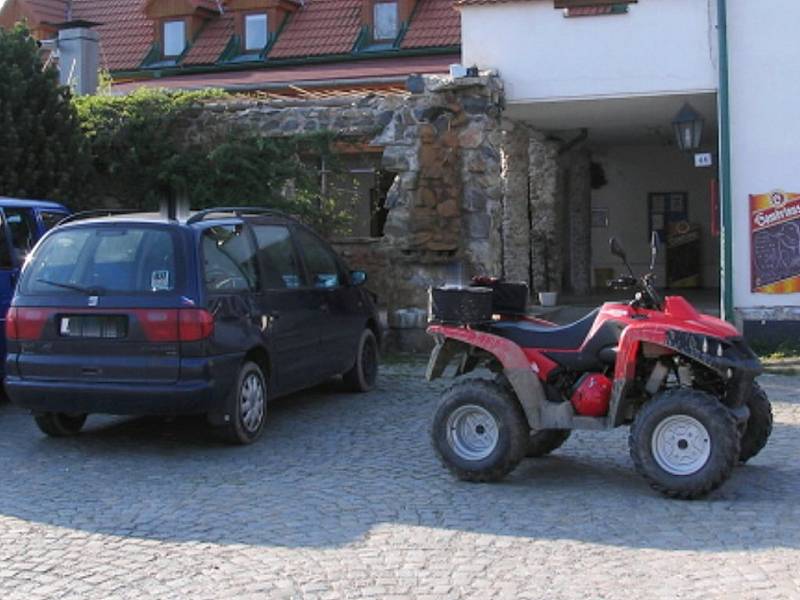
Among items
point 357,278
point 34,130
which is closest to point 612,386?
point 357,278

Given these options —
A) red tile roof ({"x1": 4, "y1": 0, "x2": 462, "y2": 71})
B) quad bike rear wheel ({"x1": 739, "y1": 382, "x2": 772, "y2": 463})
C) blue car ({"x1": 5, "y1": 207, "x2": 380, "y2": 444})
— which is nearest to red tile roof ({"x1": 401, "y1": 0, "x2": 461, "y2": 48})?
red tile roof ({"x1": 4, "y1": 0, "x2": 462, "y2": 71})

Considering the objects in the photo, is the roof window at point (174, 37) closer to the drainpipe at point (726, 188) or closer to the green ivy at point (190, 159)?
the green ivy at point (190, 159)

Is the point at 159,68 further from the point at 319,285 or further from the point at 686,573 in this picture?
the point at 686,573

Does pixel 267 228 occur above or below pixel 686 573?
above

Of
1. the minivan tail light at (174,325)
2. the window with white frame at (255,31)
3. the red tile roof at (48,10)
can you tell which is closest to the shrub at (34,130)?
the minivan tail light at (174,325)

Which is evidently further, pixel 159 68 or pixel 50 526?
pixel 159 68

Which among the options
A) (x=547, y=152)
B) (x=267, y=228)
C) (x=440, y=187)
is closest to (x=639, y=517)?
(x=267, y=228)

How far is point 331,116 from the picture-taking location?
1330 centimetres

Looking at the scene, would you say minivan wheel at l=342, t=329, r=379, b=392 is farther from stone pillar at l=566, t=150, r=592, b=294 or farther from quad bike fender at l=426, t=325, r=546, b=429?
stone pillar at l=566, t=150, r=592, b=294

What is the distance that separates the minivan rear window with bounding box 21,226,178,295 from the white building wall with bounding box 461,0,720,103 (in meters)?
7.21

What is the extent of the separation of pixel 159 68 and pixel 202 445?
1738cm

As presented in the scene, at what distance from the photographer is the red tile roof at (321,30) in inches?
890

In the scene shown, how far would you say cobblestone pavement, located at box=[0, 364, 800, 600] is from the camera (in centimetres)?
495

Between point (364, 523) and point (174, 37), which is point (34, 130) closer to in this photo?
point (364, 523)
